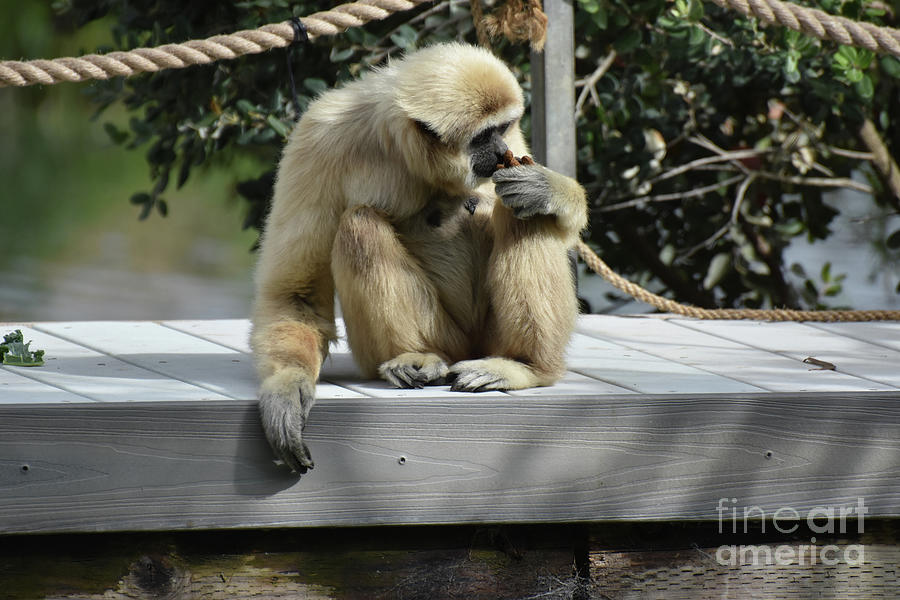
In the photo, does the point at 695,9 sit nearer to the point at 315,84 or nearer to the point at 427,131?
the point at 315,84

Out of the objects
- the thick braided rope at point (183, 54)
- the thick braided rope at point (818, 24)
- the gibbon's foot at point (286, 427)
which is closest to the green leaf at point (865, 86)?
the thick braided rope at point (818, 24)

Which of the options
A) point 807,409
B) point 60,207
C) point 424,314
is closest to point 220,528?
point 424,314

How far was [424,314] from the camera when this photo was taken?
10.6 ft

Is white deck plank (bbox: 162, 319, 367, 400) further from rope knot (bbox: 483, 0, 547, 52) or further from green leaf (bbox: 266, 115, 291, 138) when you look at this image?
rope knot (bbox: 483, 0, 547, 52)

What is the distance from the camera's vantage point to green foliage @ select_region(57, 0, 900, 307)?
4.90 metres

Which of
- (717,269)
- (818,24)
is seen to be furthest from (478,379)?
(717,269)

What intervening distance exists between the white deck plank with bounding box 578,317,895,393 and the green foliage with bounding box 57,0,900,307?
4.60 feet

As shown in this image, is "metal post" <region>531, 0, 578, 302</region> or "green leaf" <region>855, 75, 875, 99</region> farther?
"green leaf" <region>855, 75, 875, 99</region>

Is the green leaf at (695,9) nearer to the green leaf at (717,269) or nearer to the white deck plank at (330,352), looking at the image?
the green leaf at (717,269)

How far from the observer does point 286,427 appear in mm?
2627

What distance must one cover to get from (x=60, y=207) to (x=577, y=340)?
44.2 ft

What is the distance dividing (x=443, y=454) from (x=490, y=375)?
0.36 m

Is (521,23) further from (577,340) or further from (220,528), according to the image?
(220,528)

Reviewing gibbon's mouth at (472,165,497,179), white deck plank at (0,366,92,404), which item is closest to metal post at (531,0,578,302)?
gibbon's mouth at (472,165,497,179)
